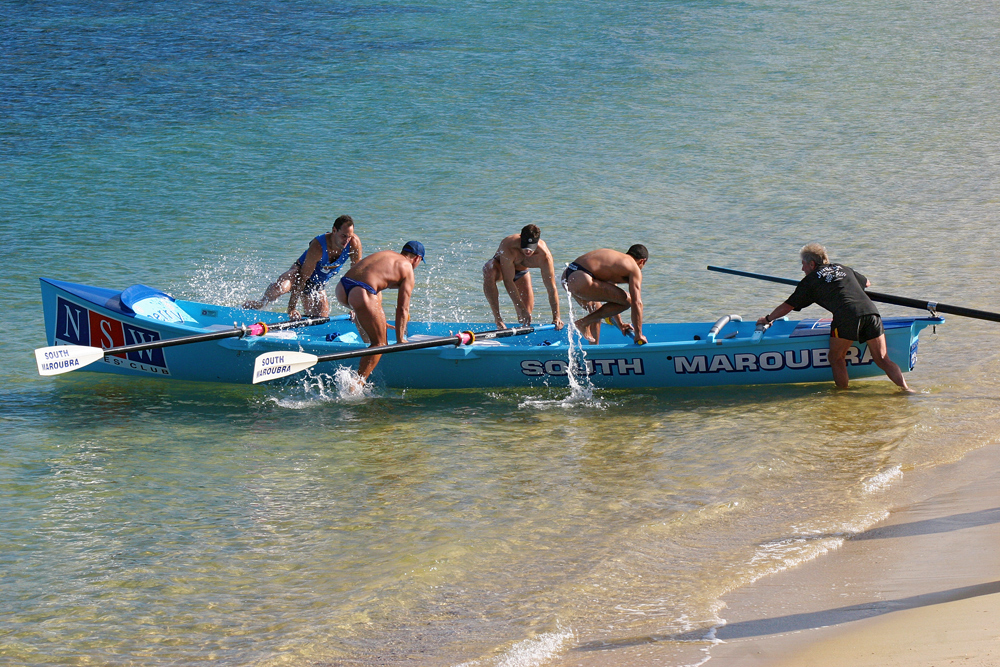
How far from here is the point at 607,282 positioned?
9.79 m

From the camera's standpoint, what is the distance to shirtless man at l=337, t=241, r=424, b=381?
31.6 ft

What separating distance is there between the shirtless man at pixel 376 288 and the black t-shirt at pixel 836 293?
349cm

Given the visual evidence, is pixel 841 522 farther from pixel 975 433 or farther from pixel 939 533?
pixel 975 433

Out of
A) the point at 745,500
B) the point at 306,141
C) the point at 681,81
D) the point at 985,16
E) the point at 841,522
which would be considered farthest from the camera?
the point at 985,16

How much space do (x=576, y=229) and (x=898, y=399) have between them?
858cm

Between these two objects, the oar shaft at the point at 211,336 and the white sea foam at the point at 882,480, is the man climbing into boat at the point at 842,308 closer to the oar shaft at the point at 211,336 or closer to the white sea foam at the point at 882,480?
the white sea foam at the point at 882,480

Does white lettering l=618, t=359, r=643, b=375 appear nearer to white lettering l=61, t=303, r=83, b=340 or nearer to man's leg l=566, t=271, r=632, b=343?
man's leg l=566, t=271, r=632, b=343

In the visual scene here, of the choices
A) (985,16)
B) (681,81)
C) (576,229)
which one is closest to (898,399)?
(576,229)

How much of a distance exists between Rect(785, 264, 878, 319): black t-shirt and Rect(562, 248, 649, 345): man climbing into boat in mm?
1378

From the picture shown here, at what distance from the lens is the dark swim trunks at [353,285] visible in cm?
962

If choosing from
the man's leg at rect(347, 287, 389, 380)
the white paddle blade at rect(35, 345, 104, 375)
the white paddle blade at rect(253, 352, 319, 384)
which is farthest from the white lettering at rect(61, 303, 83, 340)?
the man's leg at rect(347, 287, 389, 380)

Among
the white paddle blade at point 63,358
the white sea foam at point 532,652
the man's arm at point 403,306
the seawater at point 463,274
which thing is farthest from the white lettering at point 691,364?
the white paddle blade at point 63,358

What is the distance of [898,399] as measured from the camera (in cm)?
918

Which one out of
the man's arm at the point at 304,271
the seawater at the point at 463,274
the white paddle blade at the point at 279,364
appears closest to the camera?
the seawater at the point at 463,274
